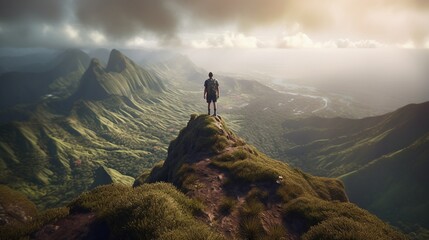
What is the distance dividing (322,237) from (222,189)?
40.8 ft

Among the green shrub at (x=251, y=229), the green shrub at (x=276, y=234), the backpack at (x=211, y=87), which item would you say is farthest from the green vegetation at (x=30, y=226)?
the backpack at (x=211, y=87)

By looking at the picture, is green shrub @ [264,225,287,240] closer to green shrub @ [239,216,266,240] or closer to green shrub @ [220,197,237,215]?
green shrub @ [239,216,266,240]

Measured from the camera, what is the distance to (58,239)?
14.5 meters

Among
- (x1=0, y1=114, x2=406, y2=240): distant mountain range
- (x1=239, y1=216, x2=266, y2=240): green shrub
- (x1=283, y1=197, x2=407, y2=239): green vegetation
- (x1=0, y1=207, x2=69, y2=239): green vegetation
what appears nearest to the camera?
(x1=0, y1=114, x2=406, y2=240): distant mountain range

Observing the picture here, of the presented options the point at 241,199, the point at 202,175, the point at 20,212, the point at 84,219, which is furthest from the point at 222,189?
the point at 20,212

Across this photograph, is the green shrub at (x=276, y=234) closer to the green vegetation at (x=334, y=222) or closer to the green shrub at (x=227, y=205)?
the green vegetation at (x=334, y=222)

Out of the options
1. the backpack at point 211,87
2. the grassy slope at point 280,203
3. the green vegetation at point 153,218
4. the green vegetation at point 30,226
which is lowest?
the grassy slope at point 280,203

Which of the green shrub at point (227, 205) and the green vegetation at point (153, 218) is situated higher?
the green vegetation at point (153, 218)

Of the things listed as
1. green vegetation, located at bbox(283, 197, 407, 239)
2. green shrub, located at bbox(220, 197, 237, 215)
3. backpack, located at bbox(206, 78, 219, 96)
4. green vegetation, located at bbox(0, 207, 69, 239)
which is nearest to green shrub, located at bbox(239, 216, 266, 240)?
green shrub, located at bbox(220, 197, 237, 215)

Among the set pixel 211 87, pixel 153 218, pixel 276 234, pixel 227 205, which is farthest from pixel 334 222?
pixel 211 87

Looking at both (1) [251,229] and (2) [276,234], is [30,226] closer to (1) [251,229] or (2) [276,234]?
(1) [251,229]

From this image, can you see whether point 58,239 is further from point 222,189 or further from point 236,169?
point 236,169

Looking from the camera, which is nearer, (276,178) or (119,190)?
(119,190)

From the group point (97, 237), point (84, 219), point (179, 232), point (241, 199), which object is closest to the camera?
point (179, 232)
